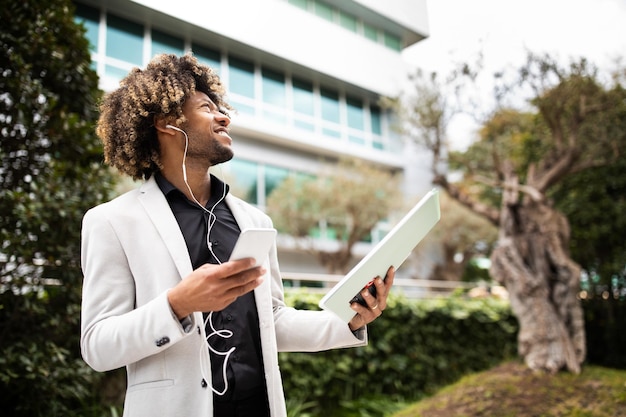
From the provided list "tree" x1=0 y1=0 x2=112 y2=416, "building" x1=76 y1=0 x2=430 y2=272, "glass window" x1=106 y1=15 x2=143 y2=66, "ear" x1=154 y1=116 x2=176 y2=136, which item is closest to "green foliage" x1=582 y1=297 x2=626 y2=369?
"building" x1=76 y1=0 x2=430 y2=272

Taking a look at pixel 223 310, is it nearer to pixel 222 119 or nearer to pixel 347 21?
pixel 222 119

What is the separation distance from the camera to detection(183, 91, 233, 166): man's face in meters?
1.35

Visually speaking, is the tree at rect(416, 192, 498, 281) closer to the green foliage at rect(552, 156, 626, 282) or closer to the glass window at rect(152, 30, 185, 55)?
the green foliage at rect(552, 156, 626, 282)

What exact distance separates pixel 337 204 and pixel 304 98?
120 inches

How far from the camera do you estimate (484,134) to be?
217 inches

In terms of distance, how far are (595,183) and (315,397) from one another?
14.1 feet

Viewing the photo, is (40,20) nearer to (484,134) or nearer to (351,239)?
(484,134)

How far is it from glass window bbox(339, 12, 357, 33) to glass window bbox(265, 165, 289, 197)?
22.3 ft

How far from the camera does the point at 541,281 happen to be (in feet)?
16.0

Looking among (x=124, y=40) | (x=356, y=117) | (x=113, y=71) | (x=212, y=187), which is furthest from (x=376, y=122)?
(x=212, y=187)

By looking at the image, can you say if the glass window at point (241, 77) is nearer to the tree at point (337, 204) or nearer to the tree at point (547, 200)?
the tree at point (547, 200)

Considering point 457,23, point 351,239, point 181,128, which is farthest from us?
point 351,239

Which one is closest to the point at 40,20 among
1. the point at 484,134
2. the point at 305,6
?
the point at 305,6

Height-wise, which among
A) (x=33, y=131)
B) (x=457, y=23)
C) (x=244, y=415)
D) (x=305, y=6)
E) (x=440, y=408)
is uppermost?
(x=305, y=6)
